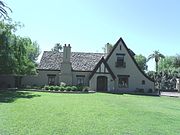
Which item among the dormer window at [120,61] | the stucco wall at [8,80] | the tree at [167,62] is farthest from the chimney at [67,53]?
the tree at [167,62]

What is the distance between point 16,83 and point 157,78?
33869 mm

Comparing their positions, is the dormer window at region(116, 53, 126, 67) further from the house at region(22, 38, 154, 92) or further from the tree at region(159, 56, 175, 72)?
the tree at region(159, 56, 175, 72)

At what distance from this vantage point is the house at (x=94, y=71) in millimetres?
46188

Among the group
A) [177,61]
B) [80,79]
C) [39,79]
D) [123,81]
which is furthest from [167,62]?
[39,79]

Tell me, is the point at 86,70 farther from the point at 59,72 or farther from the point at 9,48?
the point at 9,48

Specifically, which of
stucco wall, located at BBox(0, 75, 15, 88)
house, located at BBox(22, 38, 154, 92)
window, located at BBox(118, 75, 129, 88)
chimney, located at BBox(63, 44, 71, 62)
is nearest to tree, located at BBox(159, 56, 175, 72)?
house, located at BBox(22, 38, 154, 92)

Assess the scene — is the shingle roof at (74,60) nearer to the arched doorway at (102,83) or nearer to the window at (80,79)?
the window at (80,79)

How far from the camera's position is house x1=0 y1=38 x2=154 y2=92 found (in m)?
46.2

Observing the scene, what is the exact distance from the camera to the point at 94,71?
45656 millimetres

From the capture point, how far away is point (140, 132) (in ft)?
40.4

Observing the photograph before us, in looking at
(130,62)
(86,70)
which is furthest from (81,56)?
(130,62)

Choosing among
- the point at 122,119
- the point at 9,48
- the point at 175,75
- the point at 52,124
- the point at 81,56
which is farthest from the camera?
the point at 175,75

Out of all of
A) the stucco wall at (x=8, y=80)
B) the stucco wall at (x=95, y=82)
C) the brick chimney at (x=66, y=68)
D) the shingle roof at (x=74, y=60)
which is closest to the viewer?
the stucco wall at (x=95, y=82)

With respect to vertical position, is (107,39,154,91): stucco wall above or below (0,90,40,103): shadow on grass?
above
